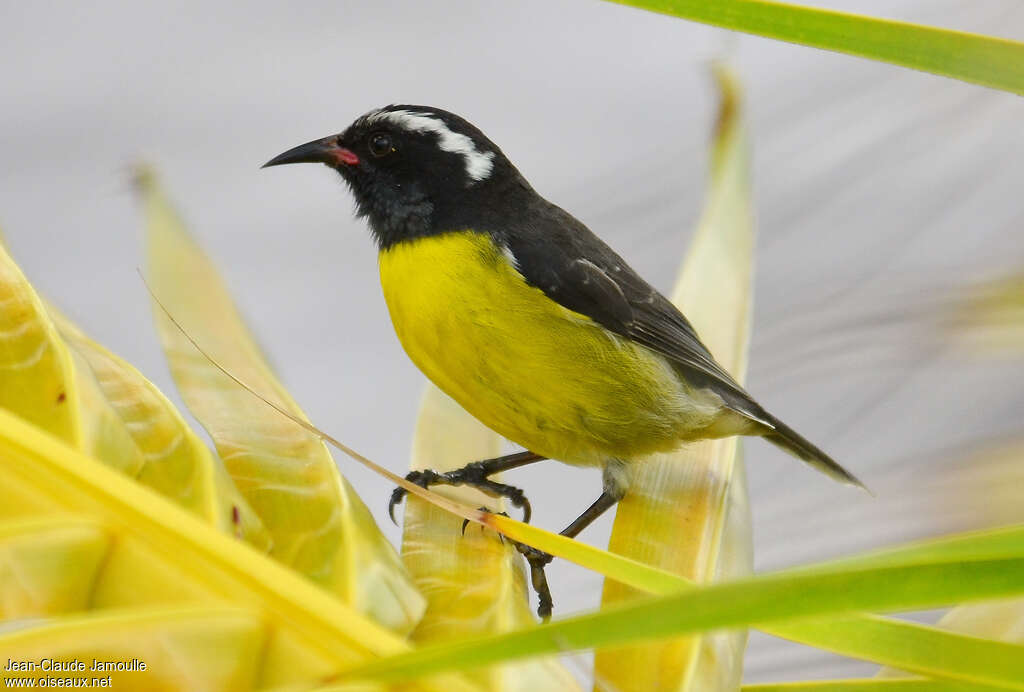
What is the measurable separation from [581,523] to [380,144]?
Answer: 101cm

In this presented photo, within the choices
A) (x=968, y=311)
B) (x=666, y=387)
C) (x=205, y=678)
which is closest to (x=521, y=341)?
(x=666, y=387)

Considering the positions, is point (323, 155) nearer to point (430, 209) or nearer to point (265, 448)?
point (430, 209)

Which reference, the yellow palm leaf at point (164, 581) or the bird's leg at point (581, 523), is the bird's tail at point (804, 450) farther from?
the yellow palm leaf at point (164, 581)

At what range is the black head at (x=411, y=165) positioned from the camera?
2496 mm

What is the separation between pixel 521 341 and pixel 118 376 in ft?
4.05

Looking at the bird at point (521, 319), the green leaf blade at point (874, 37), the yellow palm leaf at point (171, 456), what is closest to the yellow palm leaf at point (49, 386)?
the yellow palm leaf at point (171, 456)

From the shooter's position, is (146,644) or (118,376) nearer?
(146,644)

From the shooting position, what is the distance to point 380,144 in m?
2.56

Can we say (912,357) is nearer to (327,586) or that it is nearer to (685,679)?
(685,679)

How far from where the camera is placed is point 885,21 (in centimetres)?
78

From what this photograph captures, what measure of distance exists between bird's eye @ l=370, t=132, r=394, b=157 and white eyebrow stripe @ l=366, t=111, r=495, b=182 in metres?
0.04

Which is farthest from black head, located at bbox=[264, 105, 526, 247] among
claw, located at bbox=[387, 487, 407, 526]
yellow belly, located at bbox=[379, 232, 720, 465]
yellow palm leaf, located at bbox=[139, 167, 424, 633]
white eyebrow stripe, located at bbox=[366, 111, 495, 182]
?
yellow palm leaf, located at bbox=[139, 167, 424, 633]

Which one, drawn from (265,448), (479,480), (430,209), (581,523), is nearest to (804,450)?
(581,523)

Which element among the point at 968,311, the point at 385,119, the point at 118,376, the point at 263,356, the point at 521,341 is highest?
the point at 385,119
